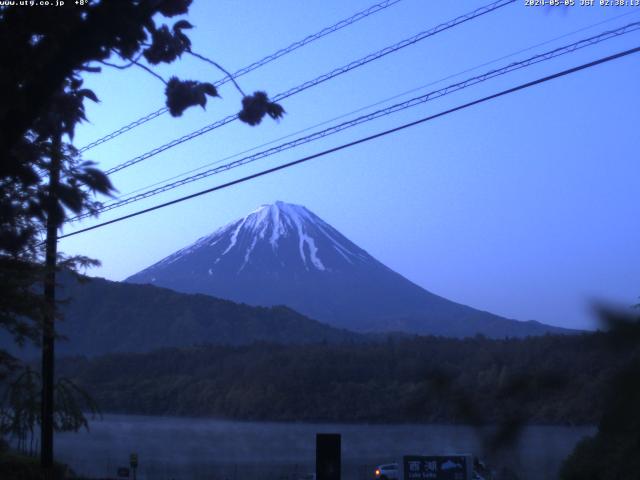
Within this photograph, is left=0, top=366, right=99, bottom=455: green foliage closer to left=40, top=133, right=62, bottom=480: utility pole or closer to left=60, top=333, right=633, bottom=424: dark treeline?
left=40, top=133, right=62, bottom=480: utility pole

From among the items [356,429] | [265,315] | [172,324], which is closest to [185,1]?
[356,429]

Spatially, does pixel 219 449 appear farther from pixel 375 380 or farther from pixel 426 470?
pixel 375 380

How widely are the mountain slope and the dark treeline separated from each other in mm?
3004

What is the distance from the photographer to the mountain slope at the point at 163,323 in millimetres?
47281

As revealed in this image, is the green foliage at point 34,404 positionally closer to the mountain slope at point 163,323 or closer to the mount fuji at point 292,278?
the mountain slope at point 163,323

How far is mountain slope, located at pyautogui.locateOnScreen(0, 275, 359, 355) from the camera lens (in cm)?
4728

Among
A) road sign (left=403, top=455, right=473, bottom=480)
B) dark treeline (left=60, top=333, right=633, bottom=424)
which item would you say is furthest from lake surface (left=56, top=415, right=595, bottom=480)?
dark treeline (left=60, top=333, right=633, bottom=424)

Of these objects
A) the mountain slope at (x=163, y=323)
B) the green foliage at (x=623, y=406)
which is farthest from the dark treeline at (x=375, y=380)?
the mountain slope at (x=163, y=323)

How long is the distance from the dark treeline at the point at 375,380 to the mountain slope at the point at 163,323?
9.86 feet

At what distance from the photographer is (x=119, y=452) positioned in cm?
3338

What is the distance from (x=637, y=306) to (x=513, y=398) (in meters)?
0.80

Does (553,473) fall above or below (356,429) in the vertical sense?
above

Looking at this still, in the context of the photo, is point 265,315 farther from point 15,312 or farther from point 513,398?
point 513,398

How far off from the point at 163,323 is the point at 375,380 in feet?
171
